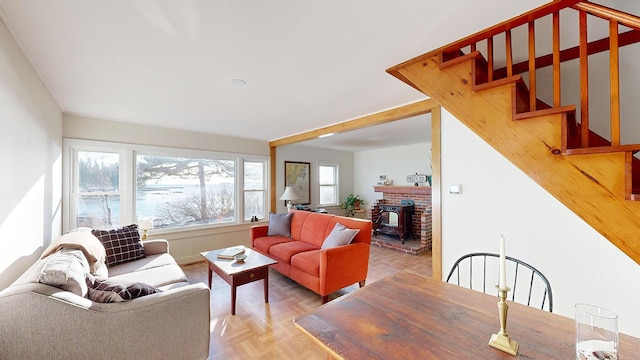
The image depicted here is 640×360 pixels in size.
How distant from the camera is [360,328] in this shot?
980mm

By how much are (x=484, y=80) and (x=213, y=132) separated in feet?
13.1

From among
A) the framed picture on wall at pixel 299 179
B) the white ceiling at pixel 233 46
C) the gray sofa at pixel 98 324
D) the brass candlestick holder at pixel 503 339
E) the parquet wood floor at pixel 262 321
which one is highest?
the white ceiling at pixel 233 46

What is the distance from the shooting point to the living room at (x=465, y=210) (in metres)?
1.62

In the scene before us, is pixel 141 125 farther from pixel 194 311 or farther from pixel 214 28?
pixel 194 311

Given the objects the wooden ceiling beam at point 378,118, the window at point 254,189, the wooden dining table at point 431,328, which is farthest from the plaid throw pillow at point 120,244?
the wooden ceiling beam at point 378,118

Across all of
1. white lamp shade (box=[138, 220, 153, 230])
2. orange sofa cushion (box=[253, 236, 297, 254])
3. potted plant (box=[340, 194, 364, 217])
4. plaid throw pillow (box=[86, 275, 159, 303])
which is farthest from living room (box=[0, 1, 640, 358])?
potted plant (box=[340, 194, 364, 217])

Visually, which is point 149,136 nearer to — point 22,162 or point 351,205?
point 22,162

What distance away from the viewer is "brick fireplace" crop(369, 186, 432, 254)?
4.71 m

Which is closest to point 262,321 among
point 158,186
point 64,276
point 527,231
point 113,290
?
point 113,290

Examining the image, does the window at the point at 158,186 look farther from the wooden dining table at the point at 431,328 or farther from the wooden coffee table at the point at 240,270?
the wooden dining table at the point at 431,328

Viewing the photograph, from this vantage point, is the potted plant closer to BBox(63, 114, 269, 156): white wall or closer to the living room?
BBox(63, 114, 269, 156): white wall

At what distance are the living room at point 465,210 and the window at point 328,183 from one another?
13.4 feet

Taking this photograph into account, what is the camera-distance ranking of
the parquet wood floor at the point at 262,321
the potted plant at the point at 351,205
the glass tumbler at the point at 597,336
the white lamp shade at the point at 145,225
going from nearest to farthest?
the glass tumbler at the point at 597,336 < the parquet wood floor at the point at 262,321 < the white lamp shade at the point at 145,225 < the potted plant at the point at 351,205

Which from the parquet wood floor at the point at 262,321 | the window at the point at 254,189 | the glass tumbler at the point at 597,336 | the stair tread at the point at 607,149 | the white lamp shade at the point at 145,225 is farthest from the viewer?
the window at the point at 254,189
